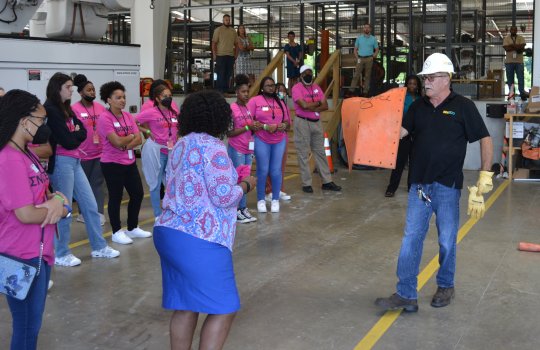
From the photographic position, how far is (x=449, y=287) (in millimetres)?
5566

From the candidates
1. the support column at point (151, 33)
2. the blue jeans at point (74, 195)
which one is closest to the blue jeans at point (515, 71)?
the support column at point (151, 33)

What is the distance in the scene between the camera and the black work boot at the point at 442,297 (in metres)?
5.50

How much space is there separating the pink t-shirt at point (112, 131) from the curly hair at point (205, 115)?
367 centimetres

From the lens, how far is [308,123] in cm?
1087

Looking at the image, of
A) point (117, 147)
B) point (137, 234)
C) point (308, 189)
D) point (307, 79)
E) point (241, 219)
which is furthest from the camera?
point (308, 189)

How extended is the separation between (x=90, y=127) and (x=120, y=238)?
133 cm

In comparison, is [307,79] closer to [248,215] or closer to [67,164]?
[248,215]

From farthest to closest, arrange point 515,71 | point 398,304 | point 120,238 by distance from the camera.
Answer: point 515,71 < point 120,238 < point 398,304

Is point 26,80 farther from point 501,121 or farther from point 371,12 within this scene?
point 371,12

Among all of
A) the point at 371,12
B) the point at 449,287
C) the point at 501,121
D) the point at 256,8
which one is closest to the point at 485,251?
the point at 449,287

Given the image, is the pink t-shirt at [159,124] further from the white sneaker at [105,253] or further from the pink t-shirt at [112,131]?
the white sneaker at [105,253]

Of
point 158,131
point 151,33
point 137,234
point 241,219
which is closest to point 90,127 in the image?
point 158,131

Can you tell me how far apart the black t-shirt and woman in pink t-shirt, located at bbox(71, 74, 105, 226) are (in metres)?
3.98

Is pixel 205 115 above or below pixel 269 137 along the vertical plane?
above
